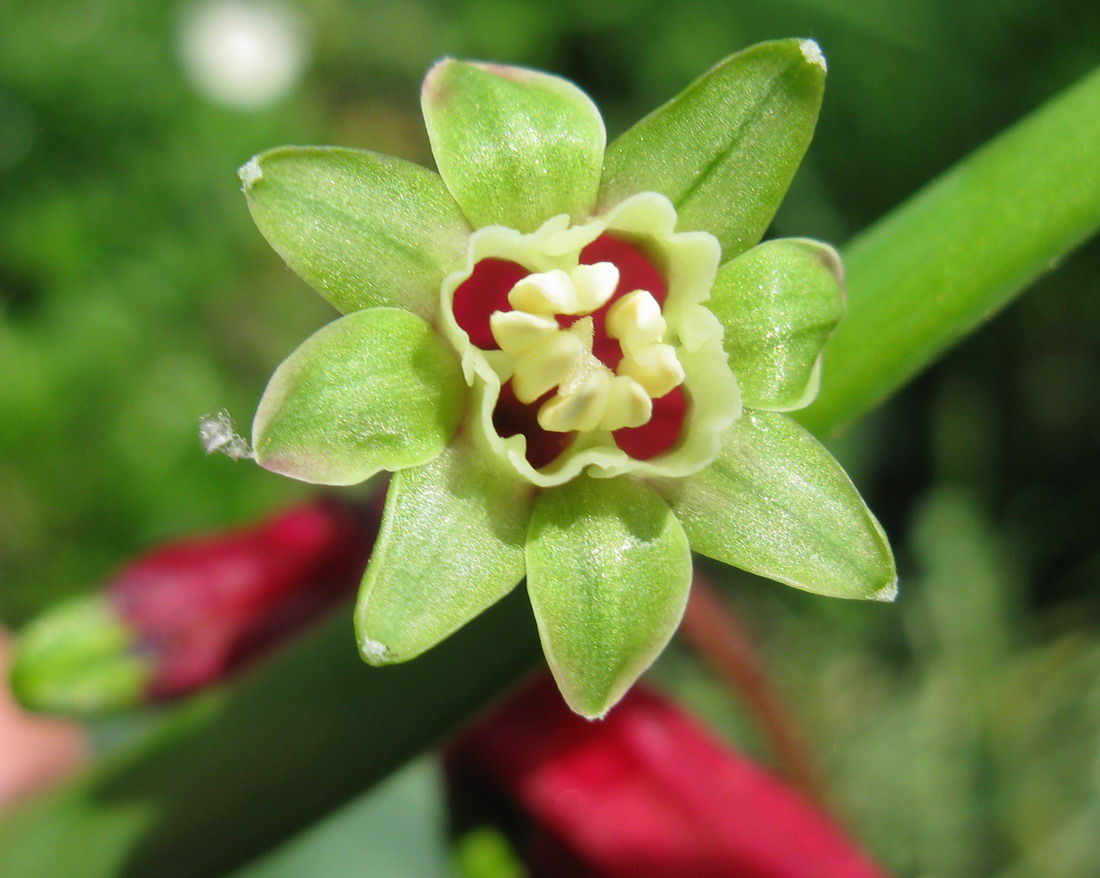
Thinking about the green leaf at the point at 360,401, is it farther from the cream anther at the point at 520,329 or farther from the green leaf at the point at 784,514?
the green leaf at the point at 784,514

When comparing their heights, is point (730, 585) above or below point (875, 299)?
below

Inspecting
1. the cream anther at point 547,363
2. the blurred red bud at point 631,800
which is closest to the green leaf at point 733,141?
the cream anther at point 547,363

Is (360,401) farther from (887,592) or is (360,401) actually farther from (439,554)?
(887,592)

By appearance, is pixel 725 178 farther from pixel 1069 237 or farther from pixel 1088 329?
pixel 1088 329

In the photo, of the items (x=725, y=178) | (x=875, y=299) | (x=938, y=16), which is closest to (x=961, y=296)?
(x=875, y=299)

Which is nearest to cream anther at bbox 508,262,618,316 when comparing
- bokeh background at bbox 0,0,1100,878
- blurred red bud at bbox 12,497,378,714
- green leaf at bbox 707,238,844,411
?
green leaf at bbox 707,238,844,411

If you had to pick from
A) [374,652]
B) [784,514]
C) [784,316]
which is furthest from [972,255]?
[374,652]
